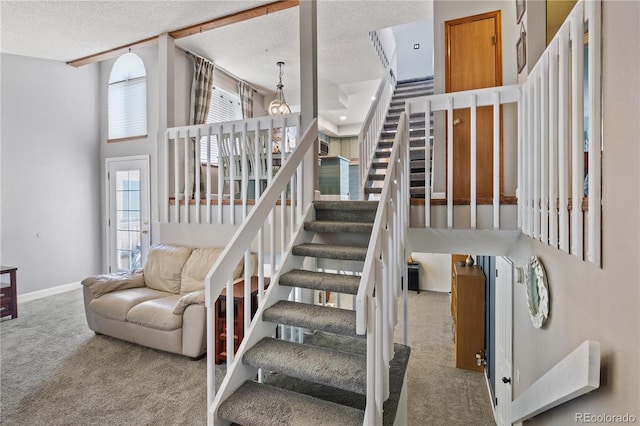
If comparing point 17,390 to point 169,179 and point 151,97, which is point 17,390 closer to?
point 169,179

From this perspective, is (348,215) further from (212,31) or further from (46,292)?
(46,292)

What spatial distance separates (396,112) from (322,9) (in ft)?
10.8

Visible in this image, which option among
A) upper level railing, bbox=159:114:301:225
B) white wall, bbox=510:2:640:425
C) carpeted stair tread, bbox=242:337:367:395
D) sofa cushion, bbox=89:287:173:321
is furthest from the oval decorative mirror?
sofa cushion, bbox=89:287:173:321

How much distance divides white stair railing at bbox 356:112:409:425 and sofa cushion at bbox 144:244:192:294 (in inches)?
105

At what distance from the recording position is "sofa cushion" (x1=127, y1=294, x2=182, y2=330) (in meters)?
2.98

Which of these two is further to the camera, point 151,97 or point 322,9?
point 151,97

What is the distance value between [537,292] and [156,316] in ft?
10.2

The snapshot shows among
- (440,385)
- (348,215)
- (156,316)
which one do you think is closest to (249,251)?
(348,215)

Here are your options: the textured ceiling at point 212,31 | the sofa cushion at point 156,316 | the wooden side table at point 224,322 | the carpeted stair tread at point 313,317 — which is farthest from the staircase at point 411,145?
the sofa cushion at point 156,316

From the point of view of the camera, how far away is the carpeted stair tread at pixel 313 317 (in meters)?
1.94

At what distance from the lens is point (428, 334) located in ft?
15.2

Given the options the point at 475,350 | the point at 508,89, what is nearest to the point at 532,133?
the point at 508,89

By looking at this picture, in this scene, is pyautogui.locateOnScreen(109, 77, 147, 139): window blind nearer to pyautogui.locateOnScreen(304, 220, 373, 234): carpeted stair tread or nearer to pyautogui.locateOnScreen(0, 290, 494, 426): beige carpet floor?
A: pyautogui.locateOnScreen(0, 290, 494, 426): beige carpet floor

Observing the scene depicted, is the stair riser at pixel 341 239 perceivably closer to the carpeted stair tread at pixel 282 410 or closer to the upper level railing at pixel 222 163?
the upper level railing at pixel 222 163
